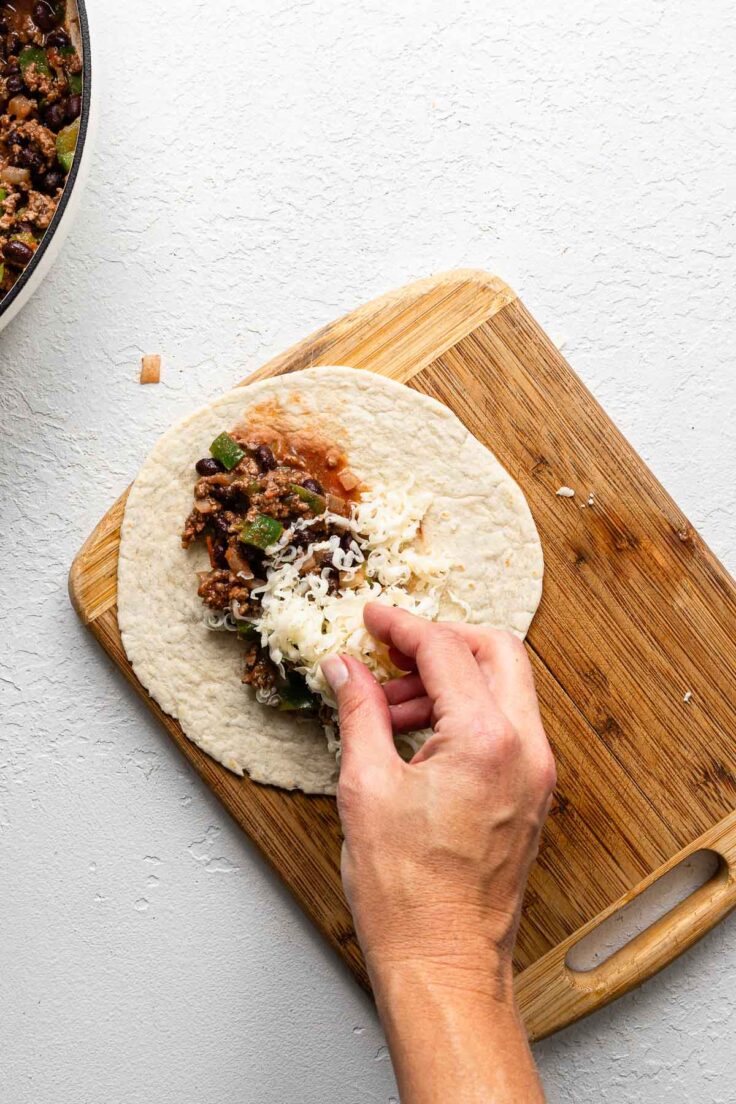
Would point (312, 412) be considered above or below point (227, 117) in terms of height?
below

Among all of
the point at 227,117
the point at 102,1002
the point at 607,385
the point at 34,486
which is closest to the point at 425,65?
the point at 227,117

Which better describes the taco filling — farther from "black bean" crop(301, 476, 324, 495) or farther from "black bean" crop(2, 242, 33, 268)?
"black bean" crop(2, 242, 33, 268)

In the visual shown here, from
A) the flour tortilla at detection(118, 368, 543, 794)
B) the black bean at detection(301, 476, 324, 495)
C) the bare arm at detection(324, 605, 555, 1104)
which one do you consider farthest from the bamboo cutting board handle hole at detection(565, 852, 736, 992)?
the black bean at detection(301, 476, 324, 495)

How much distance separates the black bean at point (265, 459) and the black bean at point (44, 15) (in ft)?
5.13

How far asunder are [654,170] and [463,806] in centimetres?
246

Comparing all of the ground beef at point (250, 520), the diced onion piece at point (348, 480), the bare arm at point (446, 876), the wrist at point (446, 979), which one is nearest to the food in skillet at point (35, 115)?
the ground beef at point (250, 520)

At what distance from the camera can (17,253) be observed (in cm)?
314

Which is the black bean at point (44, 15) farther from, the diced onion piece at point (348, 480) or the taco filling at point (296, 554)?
the diced onion piece at point (348, 480)

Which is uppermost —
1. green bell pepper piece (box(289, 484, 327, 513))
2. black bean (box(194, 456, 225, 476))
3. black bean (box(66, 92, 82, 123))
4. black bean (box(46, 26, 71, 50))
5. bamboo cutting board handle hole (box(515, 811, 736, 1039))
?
black bean (box(46, 26, 71, 50))

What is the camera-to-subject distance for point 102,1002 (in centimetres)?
350

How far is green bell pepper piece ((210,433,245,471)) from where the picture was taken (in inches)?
127

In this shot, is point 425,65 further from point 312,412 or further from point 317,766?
point 317,766

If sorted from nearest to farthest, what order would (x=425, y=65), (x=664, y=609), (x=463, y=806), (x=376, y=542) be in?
1. (x=463, y=806)
2. (x=376, y=542)
3. (x=664, y=609)
4. (x=425, y=65)

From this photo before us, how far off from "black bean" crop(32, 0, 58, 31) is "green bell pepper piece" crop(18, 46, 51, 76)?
7cm
